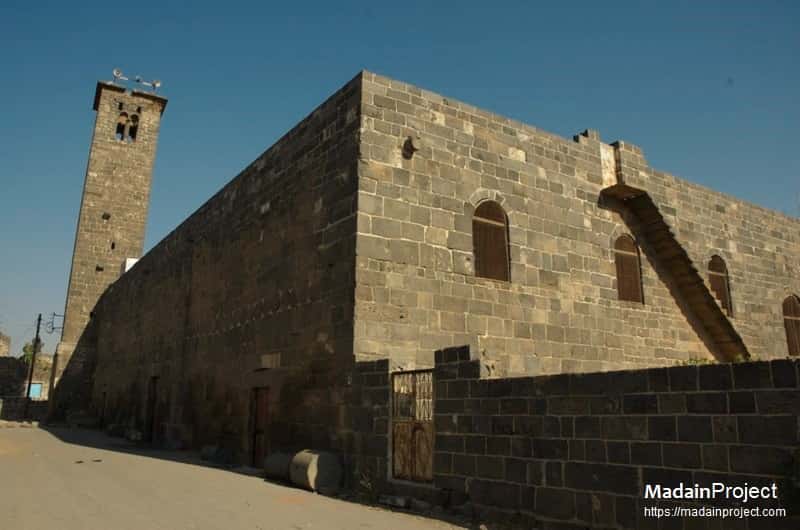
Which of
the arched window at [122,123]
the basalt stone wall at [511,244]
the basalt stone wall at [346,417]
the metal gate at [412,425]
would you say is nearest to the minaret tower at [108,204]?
the arched window at [122,123]

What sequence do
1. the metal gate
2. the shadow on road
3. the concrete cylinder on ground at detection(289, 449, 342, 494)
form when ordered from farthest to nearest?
1. the concrete cylinder on ground at detection(289, 449, 342, 494)
2. the metal gate
3. the shadow on road

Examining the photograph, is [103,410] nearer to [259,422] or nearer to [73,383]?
[73,383]

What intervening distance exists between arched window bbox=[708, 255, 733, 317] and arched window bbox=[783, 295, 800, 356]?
2286 millimetres

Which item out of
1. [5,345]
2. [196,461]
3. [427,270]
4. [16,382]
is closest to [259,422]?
[196,461]

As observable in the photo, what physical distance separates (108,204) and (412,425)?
26325 millimetres

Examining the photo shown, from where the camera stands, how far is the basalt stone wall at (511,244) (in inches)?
350

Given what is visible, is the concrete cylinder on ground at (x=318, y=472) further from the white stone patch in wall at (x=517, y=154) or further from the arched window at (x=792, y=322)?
the arched window at (x=792, y=322)

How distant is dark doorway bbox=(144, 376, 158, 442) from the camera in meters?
16.5

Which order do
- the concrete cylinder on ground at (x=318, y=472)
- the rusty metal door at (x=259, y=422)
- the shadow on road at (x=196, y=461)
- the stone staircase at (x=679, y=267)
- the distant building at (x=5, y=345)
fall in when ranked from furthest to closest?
the distant building at (x=5, y=345)
the stone staircase at (x=679, y=267)
the rusty metal door at (x=259, y=422)
the concrete cylinder on ground at (x=318, y=472)
the shadow on road at (x=196, y=461)

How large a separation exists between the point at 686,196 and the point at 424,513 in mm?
10590

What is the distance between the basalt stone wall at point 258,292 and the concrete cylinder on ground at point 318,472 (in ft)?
3.03

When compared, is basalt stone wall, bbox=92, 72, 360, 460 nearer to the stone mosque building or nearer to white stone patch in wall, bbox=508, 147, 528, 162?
the stone mosque building

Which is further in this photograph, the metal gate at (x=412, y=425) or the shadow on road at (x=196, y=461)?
the metal gate at (x=412, y=425)

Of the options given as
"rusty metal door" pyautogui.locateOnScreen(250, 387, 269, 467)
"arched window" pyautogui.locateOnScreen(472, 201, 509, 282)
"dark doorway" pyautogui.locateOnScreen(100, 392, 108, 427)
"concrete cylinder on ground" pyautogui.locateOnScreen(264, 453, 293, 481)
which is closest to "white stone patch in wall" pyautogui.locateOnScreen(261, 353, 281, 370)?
"rusty metal door" pyautogui.locateOnScreen(250, 387, 269, 467)
